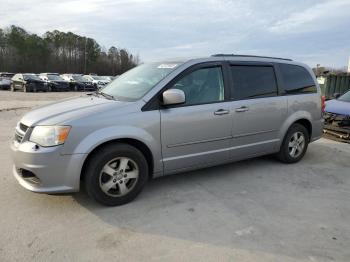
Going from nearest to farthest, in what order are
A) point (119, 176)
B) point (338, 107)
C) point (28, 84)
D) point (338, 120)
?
point (119, 176), point (338, 120), point (338, 107), point (28, 84)

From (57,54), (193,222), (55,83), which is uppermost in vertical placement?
(57,54)

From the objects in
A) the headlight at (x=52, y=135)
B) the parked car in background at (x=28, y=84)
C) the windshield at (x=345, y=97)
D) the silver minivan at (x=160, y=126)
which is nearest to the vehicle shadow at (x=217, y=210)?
the silver minivan at (x=160, y=126)

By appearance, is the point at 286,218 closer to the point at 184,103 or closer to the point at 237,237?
the point at 237,237

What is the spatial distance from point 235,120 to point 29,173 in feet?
9.22

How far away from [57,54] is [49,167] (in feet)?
285

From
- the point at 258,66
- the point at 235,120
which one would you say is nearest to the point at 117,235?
the point at 235,120

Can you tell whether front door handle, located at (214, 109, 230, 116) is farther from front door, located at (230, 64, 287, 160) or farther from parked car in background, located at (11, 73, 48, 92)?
parked car in background, located at (11, 73, 48, 92)

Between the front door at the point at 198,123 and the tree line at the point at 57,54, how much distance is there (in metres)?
76.3

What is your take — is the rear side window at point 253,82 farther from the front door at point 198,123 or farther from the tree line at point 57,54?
the tree line at point 57,54

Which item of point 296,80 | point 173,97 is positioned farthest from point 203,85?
point 296,80

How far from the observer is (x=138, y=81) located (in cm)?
469

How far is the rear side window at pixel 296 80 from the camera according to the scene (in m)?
5.67

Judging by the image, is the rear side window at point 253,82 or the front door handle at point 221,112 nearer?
the front door handle at point 221,112

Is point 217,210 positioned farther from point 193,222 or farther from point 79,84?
point 79,84
